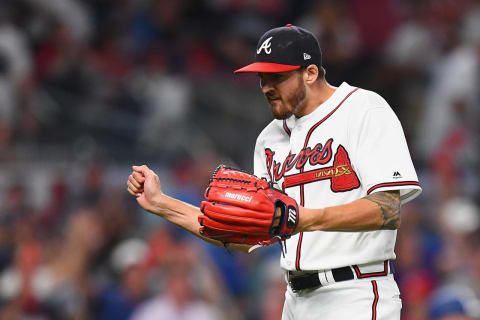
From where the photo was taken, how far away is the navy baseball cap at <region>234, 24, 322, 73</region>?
3154 mm

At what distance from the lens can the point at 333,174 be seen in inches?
124

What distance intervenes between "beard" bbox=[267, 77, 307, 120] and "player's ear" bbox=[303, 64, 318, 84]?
27mm

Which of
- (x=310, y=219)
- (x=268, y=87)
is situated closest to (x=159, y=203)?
(x=268, y=87)

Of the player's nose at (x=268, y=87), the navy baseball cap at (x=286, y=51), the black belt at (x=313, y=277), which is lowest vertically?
the black belt at (x=313, y=277)

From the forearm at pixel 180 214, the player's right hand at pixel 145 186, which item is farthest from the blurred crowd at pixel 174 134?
the player's right hand at pixel 145 186

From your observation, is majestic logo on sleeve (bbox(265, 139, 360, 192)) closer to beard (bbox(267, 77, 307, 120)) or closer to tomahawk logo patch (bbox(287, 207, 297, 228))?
beard (bbox(267, 77, 307, 120))

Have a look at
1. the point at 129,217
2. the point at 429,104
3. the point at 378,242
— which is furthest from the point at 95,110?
the point at 378,242

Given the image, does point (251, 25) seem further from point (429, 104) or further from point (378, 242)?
point (378, 242)

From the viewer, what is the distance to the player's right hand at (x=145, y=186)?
3404 millimetres

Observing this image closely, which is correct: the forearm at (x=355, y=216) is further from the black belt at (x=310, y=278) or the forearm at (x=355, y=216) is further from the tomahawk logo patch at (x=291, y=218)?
the black belt at (x=310, y=278)

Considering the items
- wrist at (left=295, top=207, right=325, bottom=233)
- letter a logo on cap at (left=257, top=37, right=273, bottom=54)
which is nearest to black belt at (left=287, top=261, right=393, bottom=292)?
wrist at (left=295, top=207, right=325, bottom=233)

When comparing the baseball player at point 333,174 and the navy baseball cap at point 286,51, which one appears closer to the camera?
the baseball player at point 333,174

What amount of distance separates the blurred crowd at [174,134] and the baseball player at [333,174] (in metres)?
2.27

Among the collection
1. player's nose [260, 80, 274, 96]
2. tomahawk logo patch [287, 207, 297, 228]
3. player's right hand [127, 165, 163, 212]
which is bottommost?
tomahawk logo patch [287, 207, 297, 228]
